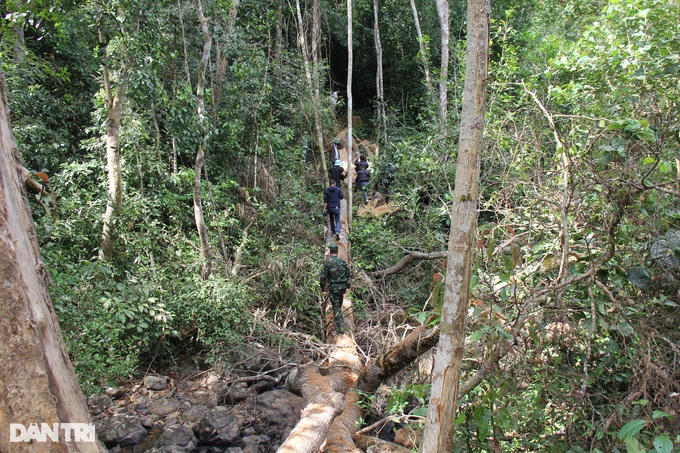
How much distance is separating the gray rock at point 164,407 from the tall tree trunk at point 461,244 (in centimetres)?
441

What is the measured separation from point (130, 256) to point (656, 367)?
732 centimetres

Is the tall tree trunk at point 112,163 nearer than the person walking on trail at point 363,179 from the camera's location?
Yes

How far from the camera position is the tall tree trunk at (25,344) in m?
2.23

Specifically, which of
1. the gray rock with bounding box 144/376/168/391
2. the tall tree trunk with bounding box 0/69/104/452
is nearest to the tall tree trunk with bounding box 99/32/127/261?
the gray rock with bounding box 144/376/168/391

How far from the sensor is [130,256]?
7355 millimetres

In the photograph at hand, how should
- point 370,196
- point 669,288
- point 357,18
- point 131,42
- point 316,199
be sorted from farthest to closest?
point 357,18 < point 370,196 < point 316,199 < point 131,42 < point 669,288

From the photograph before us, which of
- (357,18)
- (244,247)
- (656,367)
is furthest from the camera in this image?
(357,18)

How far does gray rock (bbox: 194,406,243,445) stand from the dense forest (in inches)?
47.0

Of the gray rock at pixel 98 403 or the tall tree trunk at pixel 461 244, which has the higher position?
the tall tree trunk at pixel 461 244

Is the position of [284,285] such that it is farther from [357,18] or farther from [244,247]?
[357,18]

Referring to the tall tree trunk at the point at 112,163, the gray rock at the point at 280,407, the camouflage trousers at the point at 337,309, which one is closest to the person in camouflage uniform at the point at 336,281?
the camouflage trousers at the point at 337,309

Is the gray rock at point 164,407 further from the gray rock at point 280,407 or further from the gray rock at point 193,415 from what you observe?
the gray rock at point 280,407

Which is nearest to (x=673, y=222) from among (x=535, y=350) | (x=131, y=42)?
(x=535, y=350)

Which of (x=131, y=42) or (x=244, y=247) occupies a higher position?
(x=131, y=42)
